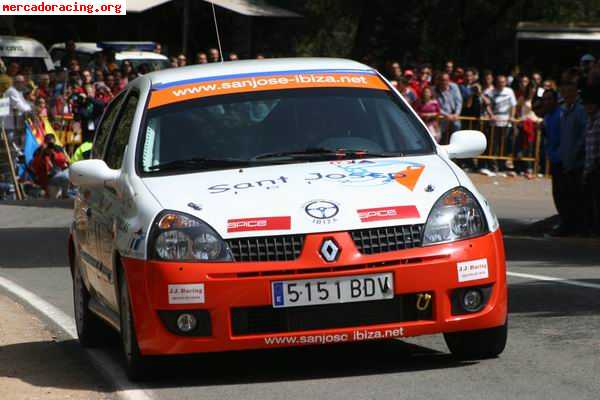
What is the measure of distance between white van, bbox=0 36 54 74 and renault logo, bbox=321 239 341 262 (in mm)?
30803

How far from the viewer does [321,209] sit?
728 centimetres

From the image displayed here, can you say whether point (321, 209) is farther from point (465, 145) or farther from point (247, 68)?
point (247, 68)

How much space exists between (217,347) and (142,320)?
0.39 m

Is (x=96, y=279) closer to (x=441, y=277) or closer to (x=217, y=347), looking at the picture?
(x=217, y=347)

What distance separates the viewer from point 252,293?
23.5 ft

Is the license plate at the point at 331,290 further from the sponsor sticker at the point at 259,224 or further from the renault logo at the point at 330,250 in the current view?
the sponsor sticker at the point at 259,224

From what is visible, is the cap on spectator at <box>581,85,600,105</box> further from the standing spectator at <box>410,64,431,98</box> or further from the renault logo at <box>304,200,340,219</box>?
the standing spectator at <box>410,64,431,98</box>

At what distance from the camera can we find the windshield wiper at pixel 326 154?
322 inches

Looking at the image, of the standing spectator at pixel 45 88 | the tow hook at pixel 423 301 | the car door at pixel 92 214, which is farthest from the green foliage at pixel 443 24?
the tow hook at pixel 423 301

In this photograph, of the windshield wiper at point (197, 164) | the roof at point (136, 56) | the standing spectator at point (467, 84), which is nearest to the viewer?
the windshield wiper at point (197, 164)

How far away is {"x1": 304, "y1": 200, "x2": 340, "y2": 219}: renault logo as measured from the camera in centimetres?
724

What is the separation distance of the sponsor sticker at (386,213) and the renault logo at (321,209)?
12cm

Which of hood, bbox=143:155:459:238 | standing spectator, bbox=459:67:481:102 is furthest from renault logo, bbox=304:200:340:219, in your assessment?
standing spectator, bbox=459:67:481:102

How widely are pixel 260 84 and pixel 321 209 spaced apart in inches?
62.0
